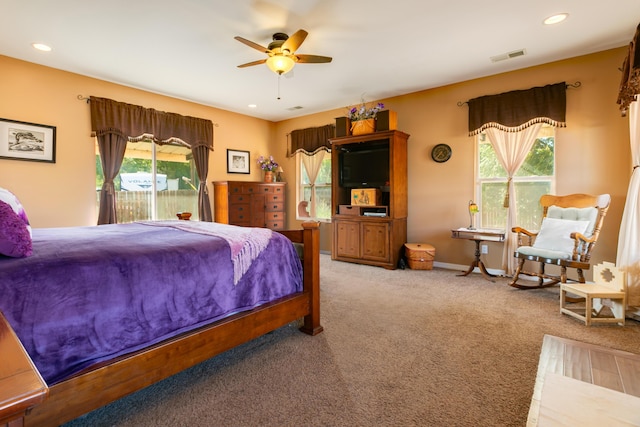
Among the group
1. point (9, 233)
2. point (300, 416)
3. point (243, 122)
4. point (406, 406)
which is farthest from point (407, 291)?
point (243, 122)

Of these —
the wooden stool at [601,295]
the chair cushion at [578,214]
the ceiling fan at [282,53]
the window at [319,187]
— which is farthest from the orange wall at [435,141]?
the ceiling fan at [282,53]

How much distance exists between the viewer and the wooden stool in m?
2.60

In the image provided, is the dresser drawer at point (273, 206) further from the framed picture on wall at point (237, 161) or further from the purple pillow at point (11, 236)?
the purple pillow at point (11, 236)

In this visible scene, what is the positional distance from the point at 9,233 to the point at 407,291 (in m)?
3.35

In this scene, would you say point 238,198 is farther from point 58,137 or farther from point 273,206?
point 58,137

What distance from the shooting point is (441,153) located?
4699 mm

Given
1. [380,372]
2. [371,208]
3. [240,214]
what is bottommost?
[380,372]

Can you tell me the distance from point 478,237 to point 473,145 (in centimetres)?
134

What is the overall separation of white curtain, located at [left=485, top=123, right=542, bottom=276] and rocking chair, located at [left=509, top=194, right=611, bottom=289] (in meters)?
0.37

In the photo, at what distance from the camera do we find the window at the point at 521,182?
3961 mm

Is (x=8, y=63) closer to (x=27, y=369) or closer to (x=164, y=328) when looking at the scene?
(x=164, y=328)

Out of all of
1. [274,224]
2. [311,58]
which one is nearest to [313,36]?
[311,58]

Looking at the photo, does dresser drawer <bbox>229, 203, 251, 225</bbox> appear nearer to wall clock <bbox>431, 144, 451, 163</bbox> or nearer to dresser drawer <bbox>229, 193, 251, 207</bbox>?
dresser drawer <bbox>229, 193, 251, 207</bbox>

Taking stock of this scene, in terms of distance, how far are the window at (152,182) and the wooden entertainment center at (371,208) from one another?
2.52 m
